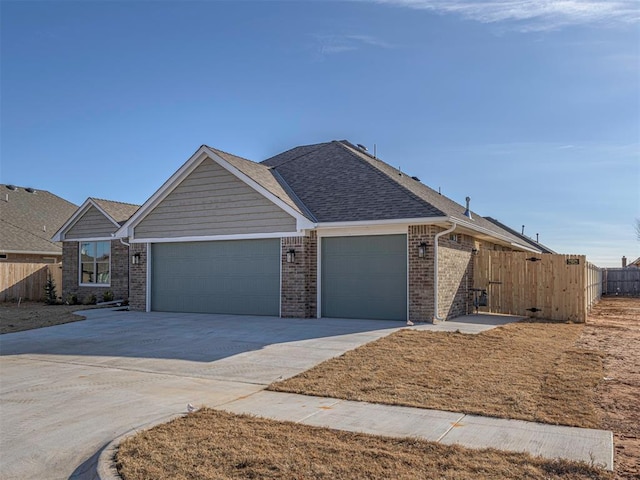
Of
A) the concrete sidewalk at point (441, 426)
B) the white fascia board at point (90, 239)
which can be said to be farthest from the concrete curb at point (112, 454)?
the white fascia board at point (90, 239)

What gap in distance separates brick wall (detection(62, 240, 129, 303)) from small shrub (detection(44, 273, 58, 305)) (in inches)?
17.1

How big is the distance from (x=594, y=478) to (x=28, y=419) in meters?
5.72

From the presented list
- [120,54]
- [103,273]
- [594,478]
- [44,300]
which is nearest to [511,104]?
[120,54]

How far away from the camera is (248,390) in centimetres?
716

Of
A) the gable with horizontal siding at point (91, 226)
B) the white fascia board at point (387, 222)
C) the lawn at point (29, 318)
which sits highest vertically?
the gable with horizontal siding at point (91, 226)

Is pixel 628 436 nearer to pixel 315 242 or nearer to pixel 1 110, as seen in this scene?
pixel 315 242

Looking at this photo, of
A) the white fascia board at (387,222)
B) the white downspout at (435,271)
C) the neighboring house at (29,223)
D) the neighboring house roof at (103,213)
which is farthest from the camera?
the neighboring house at (29,223)

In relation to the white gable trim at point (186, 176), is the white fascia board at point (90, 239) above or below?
below

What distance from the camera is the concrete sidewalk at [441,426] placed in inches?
186

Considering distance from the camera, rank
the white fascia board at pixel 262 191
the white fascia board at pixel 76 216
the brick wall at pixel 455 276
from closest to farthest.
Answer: the brick wall at pixel 455 276 < the white fascia board at pixel 262 191 < the white fascia board at pixel 76 216

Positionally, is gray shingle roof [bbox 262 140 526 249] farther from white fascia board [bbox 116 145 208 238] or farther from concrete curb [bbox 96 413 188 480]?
concrete curb [bbox 96 413 188 480]

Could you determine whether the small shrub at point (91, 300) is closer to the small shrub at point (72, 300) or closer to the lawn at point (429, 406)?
the small shrub at point (72, 300)

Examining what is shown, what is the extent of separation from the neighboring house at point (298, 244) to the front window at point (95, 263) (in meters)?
4.91

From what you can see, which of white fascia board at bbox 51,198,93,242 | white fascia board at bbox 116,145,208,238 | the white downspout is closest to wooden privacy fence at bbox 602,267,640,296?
the white downspout
